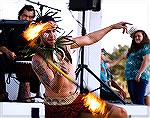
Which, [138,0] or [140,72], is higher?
[138,0]

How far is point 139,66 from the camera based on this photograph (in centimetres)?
455

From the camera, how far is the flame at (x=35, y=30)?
3.93 m

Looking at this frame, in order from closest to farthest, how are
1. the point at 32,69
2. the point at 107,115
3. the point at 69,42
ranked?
the point at 107,115, the point at 69,42, the point at 32,69

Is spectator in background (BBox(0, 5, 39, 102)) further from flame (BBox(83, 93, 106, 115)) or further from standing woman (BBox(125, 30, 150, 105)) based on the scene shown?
standing woman (BBox(125, 30, 150, 105))

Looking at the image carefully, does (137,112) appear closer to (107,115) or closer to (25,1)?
(107,115)

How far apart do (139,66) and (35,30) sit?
1123mm

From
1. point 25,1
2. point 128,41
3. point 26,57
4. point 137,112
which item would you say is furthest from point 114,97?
point 25,1

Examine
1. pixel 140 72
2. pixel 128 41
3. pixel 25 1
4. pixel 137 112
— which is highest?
pixel 25 1

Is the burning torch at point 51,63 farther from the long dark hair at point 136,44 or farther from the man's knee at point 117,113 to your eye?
the long dark hair at point 136,44

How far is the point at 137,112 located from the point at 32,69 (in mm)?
977

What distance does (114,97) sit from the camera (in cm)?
434

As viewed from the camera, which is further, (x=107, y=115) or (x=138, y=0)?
(x=138, y=0)

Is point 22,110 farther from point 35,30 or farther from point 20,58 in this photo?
point 35,30

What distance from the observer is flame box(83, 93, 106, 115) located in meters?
3.79
